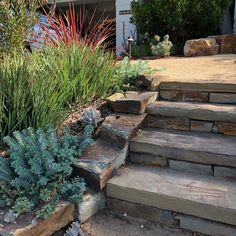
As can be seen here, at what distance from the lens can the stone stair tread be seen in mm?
2287

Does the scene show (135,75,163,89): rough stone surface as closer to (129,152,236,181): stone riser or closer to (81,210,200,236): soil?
(129,152,236,181): stone riser

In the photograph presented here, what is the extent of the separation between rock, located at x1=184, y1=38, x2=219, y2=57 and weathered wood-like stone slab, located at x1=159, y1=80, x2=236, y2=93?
8.99 feet

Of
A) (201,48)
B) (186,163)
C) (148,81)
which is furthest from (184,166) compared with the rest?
(201,48)

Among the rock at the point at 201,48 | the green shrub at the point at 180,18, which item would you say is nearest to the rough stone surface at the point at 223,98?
the rock at the point at 201,48

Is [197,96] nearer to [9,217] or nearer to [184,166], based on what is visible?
[184,166]

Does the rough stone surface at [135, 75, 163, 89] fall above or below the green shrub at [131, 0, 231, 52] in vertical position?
below

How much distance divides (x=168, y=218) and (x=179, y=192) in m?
0.18

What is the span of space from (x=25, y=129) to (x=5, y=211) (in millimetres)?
566

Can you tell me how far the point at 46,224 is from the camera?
165 centimetres

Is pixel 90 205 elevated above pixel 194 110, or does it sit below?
below

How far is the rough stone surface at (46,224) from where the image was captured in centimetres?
154

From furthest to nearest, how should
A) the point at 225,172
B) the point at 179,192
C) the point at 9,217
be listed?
1. the point at 225,172
2. the point at 179,192
3. the point at 9,217

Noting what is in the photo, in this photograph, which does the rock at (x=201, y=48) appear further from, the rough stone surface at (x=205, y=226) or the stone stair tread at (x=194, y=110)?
the rough stone surface at (x=205, y=226)

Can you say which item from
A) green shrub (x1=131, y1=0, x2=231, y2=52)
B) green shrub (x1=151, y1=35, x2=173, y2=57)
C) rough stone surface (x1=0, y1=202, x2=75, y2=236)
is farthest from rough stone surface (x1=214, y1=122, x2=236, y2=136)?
green shrub (x1=131, y1=0, x2=231, y2=52)
